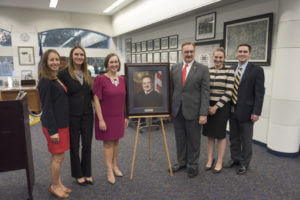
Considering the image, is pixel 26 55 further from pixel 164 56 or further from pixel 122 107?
pixel 122 107

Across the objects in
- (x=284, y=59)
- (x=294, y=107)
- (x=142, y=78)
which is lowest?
(x=294, y=107)

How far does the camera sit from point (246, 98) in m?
2.57

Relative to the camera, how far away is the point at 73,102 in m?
2.13

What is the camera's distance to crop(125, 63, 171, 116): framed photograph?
8.12 ft

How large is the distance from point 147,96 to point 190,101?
1.61ft

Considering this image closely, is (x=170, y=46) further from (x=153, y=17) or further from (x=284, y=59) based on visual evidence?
(x=284, y=59)

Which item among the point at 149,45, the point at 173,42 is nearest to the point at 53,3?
the point at 149,45

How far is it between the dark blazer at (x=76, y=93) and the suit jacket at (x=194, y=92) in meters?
1.00

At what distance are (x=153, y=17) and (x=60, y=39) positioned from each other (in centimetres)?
419

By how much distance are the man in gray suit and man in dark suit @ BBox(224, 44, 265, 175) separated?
1.50ft

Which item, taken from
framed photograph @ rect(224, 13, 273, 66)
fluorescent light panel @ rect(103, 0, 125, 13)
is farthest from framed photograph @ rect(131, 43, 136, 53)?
framed photograph @ rect(224, 13, 273, 66)

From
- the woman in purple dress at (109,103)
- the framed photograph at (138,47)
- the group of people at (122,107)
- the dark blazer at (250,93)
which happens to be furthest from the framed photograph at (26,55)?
the dark blazer at (250,93)

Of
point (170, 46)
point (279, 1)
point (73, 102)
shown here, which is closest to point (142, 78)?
point (73, 102)

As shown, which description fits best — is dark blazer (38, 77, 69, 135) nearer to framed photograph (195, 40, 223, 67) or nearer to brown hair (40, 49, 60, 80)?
brown hair (40, 49, 60, 80)
